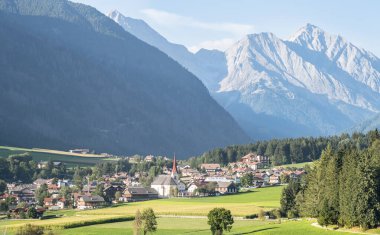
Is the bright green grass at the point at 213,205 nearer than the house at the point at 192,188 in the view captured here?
Yes

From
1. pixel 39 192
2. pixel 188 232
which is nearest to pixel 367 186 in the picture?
pixel 188 232

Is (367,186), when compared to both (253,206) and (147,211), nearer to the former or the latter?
(147,211)

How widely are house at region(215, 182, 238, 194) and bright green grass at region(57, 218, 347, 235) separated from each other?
218 feet

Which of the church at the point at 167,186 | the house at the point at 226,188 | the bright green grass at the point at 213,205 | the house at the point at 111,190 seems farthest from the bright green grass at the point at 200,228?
the church at the point at 167,186

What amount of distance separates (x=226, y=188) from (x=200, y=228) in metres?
81.4

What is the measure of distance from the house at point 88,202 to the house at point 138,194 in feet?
46.0

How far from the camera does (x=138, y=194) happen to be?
181 meters

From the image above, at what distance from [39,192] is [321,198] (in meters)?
90.4

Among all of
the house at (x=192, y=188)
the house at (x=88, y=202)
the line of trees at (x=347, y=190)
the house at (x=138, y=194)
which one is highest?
the house at (x=192, y=188)

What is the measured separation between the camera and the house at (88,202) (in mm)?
155875

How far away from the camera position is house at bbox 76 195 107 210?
511 feet

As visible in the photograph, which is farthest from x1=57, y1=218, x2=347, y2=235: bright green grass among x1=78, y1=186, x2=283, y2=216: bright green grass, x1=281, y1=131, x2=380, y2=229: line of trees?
x1=78, y1=186, x2=283, y2=216: bright green grass

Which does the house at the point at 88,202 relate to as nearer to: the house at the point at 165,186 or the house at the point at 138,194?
the house at the point at 138,194

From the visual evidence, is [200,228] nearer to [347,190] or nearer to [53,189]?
[347,190]
